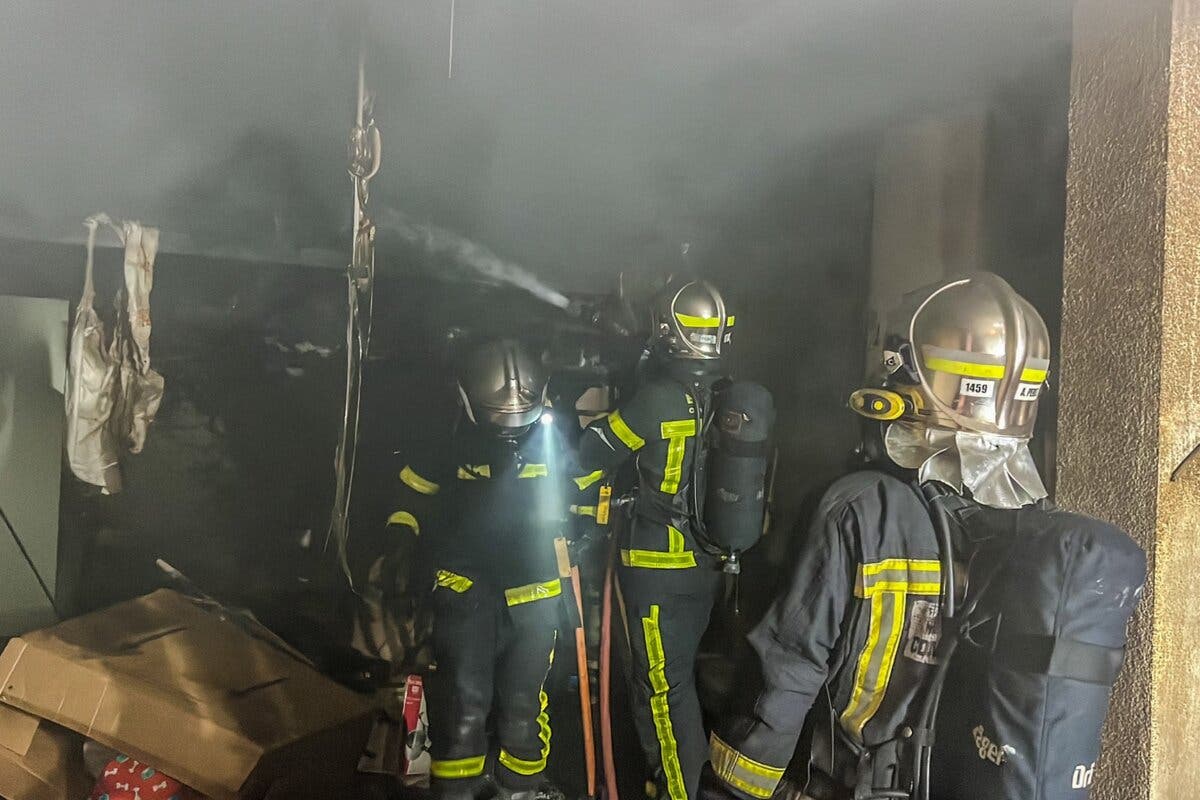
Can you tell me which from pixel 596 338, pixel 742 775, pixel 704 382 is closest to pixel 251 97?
pixel 596 338

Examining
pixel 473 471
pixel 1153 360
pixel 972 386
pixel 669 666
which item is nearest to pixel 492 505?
pixel 473 471

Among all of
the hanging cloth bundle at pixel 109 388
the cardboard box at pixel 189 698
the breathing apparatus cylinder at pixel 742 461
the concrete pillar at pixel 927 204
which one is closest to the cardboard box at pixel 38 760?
the cardboard box at pixel 189 698

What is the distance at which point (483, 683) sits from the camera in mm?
1308

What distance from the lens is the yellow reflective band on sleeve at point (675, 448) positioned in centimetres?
128

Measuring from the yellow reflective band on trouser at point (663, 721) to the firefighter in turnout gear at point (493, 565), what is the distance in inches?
6.9

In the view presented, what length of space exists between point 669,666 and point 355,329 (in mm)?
760

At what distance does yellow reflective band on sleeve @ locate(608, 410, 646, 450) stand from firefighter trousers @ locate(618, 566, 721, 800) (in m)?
0.22

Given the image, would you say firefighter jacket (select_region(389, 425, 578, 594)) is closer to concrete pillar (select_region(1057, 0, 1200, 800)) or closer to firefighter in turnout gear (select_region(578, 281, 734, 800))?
firefighter in turnout gear (select_region(578, 281, 734, 800))

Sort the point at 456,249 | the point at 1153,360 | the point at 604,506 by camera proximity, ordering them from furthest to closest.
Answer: the point at 604,506, the point at 456,249, the point at 1153,360

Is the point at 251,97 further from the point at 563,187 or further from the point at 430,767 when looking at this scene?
the point at 430,767

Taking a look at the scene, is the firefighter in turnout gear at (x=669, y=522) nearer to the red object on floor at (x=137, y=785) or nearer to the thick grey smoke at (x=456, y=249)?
the thick grey smoke at (x=456, y=249)

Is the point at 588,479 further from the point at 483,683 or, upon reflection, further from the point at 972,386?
the point at 972,386

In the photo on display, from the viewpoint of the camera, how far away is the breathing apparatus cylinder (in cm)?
119

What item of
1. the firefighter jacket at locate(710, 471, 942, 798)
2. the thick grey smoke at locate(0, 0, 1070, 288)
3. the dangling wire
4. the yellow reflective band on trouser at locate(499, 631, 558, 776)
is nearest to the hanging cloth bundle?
the thick grey smoke at locate(0, 0, 1070, 288)
